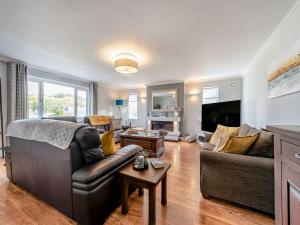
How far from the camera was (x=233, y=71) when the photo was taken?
414 centimetres

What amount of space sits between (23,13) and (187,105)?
5124 mm

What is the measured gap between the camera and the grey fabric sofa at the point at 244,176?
4.67 feet

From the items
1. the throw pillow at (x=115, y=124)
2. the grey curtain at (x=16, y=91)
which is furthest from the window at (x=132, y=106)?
the grey curtain at (x=16, y=91)

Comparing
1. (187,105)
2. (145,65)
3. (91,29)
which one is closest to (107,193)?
(91,29)

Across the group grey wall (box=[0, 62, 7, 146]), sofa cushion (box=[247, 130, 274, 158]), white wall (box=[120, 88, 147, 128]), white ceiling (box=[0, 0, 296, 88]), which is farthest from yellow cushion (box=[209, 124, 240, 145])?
grey wall (box=[0, 62, 7, 146])

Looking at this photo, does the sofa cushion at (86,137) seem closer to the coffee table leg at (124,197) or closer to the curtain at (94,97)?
the coffee table leg at (124,197)

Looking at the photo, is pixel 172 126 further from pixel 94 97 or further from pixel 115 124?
pixel 94 97

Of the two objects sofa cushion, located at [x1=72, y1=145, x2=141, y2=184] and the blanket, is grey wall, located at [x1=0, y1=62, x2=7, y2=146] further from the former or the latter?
sofa cushion, located at [x1=72, y1=145, x2=141, y2=184]

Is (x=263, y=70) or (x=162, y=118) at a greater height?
(x=263, y=70)

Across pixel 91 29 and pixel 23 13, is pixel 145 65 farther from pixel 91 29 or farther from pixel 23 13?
pixel 23 13

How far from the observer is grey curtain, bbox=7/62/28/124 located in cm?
326

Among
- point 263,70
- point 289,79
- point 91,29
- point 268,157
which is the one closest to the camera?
point 268,157

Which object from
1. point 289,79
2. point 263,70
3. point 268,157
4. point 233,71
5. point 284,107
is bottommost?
point 268,157

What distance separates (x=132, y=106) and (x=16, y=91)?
14.6 feet
